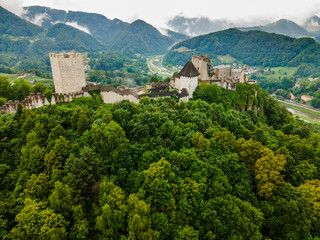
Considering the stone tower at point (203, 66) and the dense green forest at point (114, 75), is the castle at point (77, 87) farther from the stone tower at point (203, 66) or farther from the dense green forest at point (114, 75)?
the dense green forest at point (114, 75)

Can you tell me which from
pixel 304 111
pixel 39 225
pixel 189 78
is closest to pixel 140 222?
pixel 39 225

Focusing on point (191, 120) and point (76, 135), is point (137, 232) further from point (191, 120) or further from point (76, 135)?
point (191, 120)

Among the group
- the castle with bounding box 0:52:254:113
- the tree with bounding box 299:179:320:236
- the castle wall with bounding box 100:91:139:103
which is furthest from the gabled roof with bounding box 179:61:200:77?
the tree with bounding box 299:179:320:236

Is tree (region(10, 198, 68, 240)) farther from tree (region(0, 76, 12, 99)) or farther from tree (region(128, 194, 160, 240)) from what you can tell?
tree (region(0, 76, 12, 99))

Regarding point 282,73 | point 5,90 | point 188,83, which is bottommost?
point 282,73

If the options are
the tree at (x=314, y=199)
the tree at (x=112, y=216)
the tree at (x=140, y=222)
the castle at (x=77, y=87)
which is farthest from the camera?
the castle at (x=77, y=87)

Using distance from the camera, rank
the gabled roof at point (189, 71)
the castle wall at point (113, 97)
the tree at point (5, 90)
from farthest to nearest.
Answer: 1. the gabled roof at point (189, 71)
2. the tree at point (5, 90)
3. the castle wall at point (113, 97)

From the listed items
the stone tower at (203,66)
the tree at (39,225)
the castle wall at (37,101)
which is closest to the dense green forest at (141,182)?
the tree at (39,225)

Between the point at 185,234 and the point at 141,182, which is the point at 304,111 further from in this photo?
the point at 185,234
